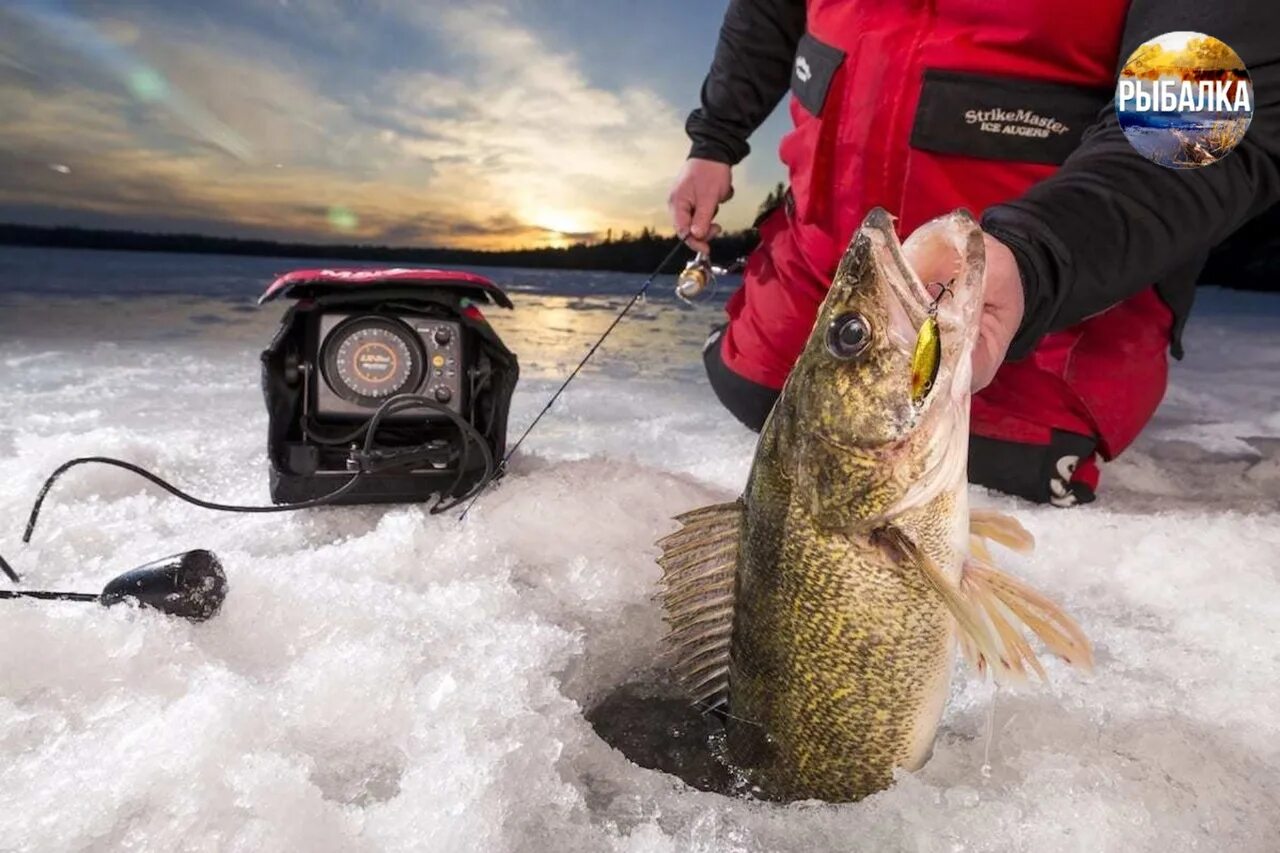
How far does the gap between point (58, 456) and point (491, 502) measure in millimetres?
1407

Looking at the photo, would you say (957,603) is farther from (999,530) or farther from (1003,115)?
(1003,115)

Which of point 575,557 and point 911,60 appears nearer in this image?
point 575,557

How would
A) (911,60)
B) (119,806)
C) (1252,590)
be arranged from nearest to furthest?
(119,806) < (1252,590) < (911,60)

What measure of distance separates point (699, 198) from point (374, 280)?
157cm

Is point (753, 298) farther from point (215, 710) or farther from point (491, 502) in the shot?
point (215, 710)

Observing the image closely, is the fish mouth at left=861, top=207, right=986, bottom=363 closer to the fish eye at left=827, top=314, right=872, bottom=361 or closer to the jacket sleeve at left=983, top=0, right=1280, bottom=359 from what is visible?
the fish eye at left=827, top=314, right=872, bottom=361

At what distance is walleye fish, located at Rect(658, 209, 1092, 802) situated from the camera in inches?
48.4

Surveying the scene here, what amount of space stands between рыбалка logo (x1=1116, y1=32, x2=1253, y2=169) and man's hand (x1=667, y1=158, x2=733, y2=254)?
160 cm

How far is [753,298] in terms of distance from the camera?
3.38m

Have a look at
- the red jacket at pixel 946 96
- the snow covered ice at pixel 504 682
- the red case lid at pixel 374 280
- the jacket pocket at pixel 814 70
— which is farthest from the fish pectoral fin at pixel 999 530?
the jacket pocket at pixel 814 70

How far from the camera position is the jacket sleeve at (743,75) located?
3422mm

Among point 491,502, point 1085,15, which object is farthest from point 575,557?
point 1085,15

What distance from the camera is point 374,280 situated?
2236mm

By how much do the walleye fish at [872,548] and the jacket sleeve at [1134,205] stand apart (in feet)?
1.26
